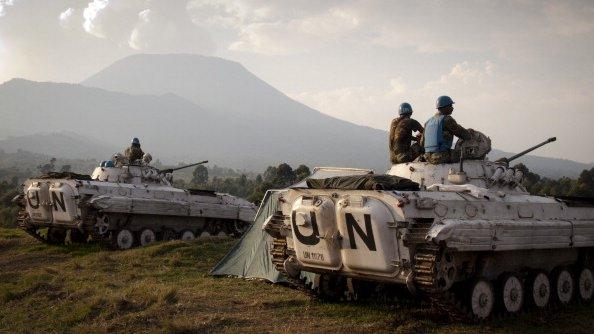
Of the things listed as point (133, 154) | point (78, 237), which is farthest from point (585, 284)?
point (78, 237)

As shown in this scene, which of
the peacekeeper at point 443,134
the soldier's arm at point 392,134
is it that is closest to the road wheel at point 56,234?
the soldier's arm at point 392,134

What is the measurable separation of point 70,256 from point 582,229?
13.5 m

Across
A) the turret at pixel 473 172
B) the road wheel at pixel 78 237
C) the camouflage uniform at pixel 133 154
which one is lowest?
the road wheel at pixel 78 237

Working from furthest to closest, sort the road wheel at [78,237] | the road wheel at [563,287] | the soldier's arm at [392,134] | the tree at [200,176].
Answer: the tree at [200,176] < the road wheel at [78,237] < the soldier's arm at [392,134] < the road wheel at [563,287]

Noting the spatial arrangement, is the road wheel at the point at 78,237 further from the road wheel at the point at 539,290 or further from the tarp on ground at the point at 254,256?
the road wheel at the point at 539,290

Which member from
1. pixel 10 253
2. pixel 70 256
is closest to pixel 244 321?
pixel 70 256

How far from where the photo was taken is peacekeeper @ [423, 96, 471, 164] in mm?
11312

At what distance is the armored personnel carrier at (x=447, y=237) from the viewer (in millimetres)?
8781

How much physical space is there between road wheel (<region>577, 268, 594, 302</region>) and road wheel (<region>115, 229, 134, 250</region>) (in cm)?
1337

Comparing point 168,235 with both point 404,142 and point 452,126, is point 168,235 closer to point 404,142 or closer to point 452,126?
point 404,142

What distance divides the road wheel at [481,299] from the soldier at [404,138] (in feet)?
11.2

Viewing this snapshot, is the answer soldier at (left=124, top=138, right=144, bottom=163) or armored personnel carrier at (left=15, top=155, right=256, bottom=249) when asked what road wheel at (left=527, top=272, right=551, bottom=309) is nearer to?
armored personnel carrier at (left=15, top=155, right=256, bottom=249)

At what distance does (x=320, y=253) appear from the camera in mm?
9758

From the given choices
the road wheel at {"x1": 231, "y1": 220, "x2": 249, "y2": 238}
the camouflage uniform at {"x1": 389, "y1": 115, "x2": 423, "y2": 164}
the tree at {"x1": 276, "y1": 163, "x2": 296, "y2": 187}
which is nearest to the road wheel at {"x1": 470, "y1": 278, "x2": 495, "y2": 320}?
the camouflage uniform at {"x1": 389, "y1": 115, "x2": 423, "y2": 164}
